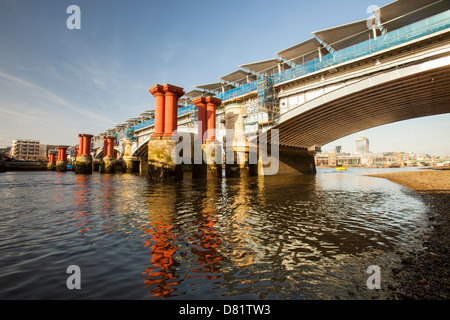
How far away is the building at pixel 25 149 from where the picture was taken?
4044 inches

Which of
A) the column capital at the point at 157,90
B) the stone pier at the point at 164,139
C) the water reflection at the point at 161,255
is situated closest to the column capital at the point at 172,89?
the stone pier at the point at 164,139

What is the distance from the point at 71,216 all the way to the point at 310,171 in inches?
1580

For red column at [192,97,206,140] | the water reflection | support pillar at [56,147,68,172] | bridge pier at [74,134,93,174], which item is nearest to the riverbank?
the water reflection

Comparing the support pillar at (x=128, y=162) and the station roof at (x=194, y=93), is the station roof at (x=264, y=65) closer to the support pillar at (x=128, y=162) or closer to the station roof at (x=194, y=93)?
the station roof at (x=194, y=93)

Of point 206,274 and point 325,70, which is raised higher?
point 325,70

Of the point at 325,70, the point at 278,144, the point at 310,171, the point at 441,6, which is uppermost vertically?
the point at 441,6

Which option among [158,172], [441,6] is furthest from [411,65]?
[158,172]

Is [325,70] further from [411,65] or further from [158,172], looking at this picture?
[158,172]

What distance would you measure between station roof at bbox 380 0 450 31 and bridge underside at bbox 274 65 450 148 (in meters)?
6.87

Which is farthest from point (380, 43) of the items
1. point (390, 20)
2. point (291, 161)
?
point (291, 161)

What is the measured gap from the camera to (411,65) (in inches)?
615

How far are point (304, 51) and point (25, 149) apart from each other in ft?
467

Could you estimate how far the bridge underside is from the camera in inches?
663

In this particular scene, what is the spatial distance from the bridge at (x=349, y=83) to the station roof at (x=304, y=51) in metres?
0.11
